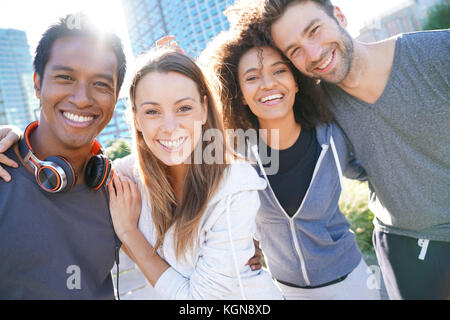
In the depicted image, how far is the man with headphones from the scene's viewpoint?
60.3 inches

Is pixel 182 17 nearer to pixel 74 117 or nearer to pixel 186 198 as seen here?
pixel 74 117

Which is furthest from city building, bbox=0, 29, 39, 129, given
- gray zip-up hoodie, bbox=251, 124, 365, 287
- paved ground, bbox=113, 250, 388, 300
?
gray zip-up hoodie, bbox=251, 124, 365, 287

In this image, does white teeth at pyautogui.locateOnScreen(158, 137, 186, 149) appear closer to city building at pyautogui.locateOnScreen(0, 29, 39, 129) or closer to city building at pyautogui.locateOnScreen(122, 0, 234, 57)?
city building at pyautogui.locateOnScreen(0, 29, 39, 129)

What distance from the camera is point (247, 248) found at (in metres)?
1.68

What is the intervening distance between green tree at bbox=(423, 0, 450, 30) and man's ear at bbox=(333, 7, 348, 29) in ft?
80.5

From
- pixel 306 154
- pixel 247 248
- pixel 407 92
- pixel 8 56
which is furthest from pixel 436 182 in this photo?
pixel 8 56

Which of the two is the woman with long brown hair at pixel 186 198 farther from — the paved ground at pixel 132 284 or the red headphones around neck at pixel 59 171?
the paved ground at pixel 132 284

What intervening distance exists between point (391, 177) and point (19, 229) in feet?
8.44

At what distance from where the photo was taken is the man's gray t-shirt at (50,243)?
1506 mm

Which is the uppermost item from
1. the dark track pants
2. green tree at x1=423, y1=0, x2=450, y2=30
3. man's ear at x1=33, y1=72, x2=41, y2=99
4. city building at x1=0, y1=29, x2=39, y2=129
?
city building at x1=0, y1=29, x2=39, y2=129

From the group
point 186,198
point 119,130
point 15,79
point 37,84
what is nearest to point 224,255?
point 186,198

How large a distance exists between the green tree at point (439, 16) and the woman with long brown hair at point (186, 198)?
2605 centimetres
